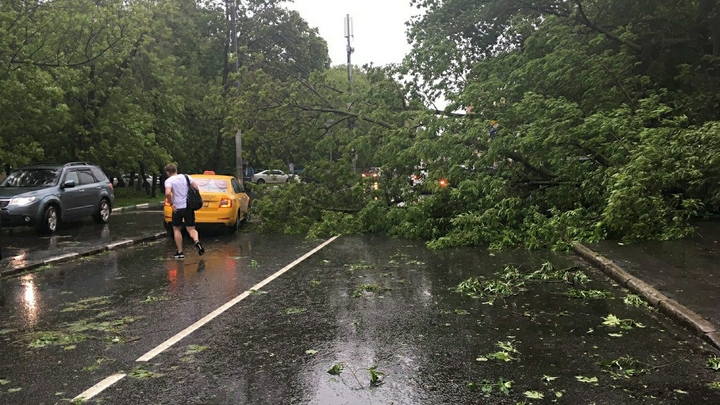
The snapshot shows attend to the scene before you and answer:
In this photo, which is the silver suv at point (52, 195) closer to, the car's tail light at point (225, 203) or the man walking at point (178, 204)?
the car's tail light at point (225, 203)

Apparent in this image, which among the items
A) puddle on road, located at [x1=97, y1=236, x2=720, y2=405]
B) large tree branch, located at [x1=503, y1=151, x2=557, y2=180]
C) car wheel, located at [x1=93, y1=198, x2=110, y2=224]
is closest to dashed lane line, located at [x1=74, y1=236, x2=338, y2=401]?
puddle on road, located at [x1=97, y1=236, x2=720, y2=405]

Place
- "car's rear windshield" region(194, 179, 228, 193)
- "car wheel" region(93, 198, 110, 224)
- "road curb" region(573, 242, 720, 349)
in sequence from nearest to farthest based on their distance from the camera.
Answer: "road curb" region(573, 242, 720, 349) → "car's rear windshield" region(194, 179, 228, 193) → "car wheel" region(93, 198, 110, 224)

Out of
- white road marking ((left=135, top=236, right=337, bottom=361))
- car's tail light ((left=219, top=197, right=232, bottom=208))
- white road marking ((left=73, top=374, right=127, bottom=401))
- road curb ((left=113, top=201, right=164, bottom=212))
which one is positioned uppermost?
car's tail light ((left=219, top=197, right=232, bottom=208))

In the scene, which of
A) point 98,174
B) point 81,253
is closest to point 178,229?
point 81,253

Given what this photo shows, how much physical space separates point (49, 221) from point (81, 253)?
4239 millimetres

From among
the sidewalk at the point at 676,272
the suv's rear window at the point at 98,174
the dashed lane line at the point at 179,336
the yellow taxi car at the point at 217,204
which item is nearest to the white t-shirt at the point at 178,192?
the dashed lane line at the point at 179,336

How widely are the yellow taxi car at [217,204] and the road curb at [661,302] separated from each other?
9.57 metres

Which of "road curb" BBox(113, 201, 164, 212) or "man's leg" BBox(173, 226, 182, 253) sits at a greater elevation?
"man's leg" BBox(173, 226, 182, 253)

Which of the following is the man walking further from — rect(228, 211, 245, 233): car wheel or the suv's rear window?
the suv's rear window

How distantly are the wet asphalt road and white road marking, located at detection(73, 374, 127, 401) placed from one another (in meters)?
0.06

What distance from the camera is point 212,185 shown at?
16781mm

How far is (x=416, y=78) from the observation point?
18344 millimetres

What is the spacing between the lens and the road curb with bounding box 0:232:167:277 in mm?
10676

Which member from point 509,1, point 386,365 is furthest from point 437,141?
point 386,365
